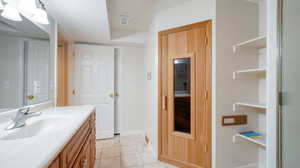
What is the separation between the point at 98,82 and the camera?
8.96 ft

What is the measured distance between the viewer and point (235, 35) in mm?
1608

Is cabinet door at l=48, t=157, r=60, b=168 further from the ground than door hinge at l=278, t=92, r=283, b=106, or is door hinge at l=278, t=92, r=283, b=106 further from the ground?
door hinge at l=278, t=92, r=283, b=106

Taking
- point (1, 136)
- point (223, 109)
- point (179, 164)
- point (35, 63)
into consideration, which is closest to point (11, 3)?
point (35, 63)

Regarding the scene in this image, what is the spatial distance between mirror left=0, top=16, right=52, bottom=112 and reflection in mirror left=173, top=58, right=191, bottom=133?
1715mm

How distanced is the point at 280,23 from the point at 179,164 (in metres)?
1.97

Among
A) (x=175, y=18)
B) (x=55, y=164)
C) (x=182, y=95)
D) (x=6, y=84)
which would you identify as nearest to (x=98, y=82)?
(x=6, y=84)

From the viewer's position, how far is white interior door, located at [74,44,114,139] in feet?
8.63

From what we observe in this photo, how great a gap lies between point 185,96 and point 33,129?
170 centimetres

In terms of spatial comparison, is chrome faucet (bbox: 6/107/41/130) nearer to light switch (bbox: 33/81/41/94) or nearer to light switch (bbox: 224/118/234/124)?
light switch (bbox: 33/81/41/94)

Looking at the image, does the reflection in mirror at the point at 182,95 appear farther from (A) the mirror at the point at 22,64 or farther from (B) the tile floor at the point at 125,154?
(A) the mirror at the point at 22,64

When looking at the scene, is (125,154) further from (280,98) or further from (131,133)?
(280,98)

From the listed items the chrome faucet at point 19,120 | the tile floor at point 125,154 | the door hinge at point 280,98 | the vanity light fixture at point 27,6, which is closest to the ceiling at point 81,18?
the vanity light fixture at point 27,6

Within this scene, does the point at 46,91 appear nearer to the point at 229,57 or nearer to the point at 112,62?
the point at 112,62

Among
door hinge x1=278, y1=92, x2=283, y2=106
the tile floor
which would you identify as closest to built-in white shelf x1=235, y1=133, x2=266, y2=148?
door hinge x1=278, y1=92, x2=283, y2=106
